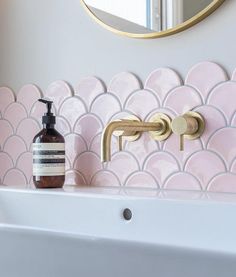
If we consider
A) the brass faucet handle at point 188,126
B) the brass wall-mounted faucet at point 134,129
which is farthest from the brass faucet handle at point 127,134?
the brass faucet handle at point 188,126

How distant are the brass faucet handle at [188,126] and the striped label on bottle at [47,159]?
26 cm

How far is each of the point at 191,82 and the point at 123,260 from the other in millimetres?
512

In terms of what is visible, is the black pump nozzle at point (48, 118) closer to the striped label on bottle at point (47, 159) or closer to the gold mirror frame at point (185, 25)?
the striped label on bottle at point (47, 159)

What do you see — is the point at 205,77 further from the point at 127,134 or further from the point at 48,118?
the point at 48,118

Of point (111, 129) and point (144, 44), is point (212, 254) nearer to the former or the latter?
point (111, 129)

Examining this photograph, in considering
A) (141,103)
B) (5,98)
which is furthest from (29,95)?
(141,103)

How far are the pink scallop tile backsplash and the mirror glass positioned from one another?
0.31 ft

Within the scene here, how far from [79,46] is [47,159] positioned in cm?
29

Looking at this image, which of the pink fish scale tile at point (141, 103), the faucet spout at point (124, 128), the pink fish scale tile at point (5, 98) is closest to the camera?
the faucet spout at point (124, 128)

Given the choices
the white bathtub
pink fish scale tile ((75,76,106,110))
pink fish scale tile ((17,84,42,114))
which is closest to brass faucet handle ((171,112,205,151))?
the white bathtub

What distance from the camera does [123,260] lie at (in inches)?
20.6

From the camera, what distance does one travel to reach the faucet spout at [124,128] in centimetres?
88

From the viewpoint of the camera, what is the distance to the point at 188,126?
91 cm

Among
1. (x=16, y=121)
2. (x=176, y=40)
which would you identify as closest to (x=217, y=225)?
(x=176, y=40)
